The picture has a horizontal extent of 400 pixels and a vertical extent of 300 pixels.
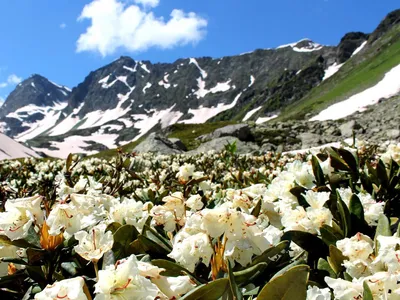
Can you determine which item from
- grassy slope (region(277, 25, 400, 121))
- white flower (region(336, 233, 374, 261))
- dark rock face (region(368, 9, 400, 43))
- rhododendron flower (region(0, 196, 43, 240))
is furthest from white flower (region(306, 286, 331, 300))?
dark rock face (region(368, 9, 400, 43))

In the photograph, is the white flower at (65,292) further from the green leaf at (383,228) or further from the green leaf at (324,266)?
the green leaf at (383,228)

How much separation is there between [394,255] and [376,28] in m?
122

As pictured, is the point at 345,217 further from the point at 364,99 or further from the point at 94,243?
the point at 364,99

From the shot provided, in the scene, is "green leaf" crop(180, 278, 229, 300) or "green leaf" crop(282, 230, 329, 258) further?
"green leaf" crop(282, 230, 329, 258)

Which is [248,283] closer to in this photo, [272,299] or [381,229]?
[272,299]

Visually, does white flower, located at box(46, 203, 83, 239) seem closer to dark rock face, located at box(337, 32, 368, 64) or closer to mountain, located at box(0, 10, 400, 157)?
mountain, located at box(0, 10, 400, 157)

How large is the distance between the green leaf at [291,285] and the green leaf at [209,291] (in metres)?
0.17

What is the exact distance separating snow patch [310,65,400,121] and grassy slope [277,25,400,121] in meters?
2.61

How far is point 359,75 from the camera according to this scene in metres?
79.0

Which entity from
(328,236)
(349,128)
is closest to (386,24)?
(349,128)

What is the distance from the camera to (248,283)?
4.71 ft

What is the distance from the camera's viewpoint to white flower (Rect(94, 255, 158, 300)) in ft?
3.72

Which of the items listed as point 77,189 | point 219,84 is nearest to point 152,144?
point 77,189

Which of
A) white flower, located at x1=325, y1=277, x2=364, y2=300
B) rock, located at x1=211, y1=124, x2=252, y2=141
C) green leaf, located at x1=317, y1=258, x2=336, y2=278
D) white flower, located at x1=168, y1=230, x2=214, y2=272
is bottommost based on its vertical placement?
green leaf, located at x1=317, y1=258, x2=336, y2=278
